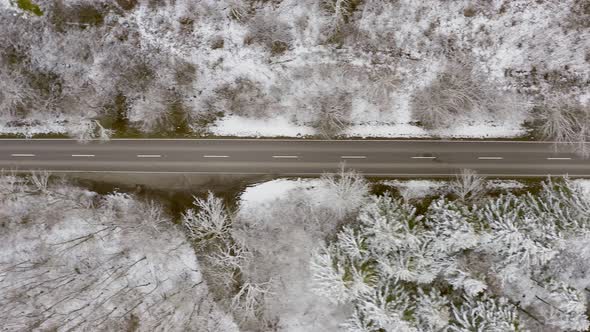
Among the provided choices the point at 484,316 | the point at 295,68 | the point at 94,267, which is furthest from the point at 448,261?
the point at 94,267

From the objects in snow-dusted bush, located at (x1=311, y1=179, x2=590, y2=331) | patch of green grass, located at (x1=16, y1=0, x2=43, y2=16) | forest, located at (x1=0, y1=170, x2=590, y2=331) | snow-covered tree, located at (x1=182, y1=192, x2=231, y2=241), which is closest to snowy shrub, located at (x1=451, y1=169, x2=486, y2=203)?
forest, located at (x1=0, y1=170, x2=590, y2=331)

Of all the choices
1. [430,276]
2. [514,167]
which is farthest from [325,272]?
[514,167]

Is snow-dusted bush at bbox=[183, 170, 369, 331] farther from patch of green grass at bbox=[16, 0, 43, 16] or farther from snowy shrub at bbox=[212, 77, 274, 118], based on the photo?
patch of green grass at bbox=[16, 0, 43, 16]

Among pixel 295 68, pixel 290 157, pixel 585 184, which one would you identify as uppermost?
pixel 295 68

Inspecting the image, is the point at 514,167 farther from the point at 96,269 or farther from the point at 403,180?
the point at 96,269

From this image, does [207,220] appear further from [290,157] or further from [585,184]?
[585,184]

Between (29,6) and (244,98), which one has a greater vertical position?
(29,6)
